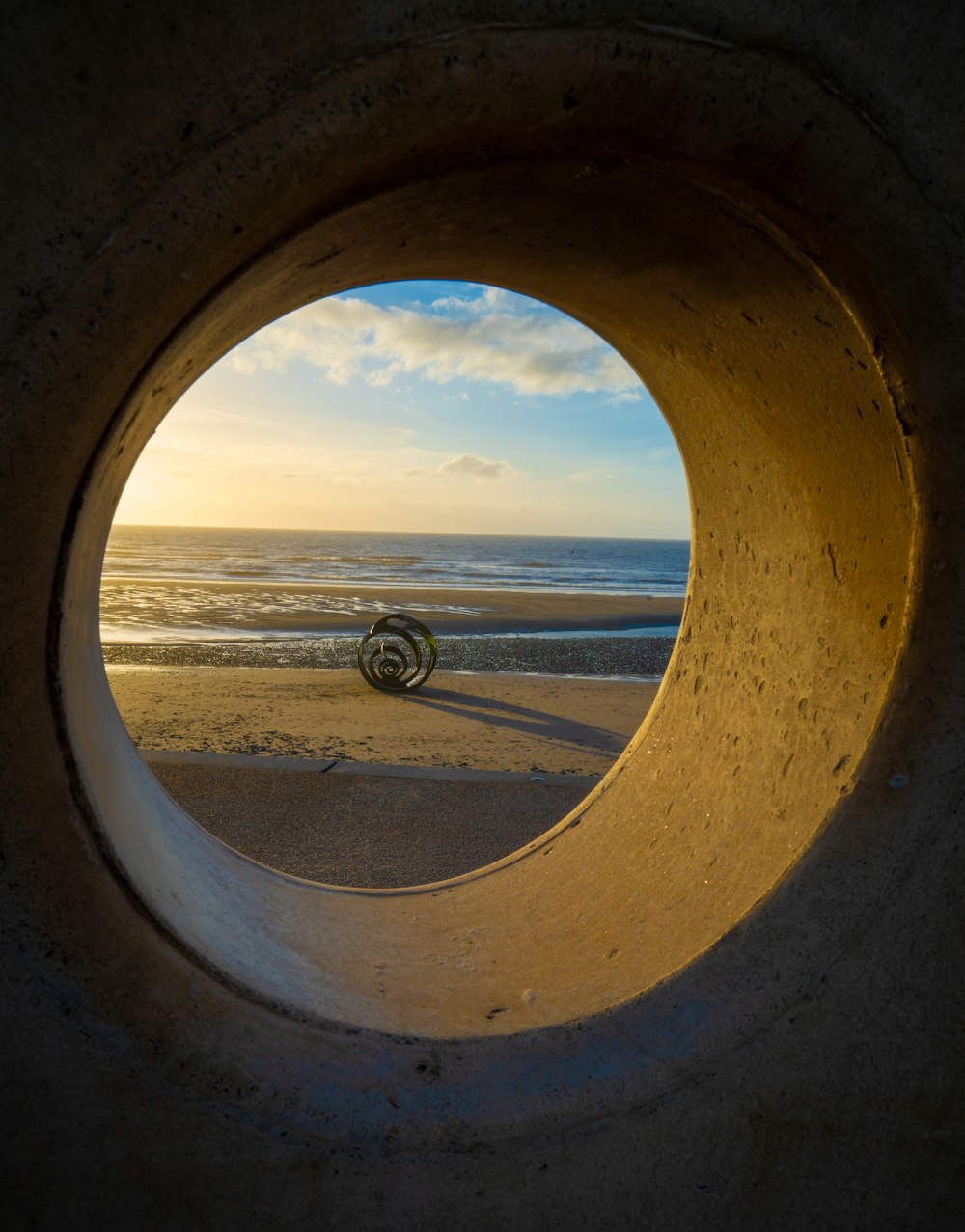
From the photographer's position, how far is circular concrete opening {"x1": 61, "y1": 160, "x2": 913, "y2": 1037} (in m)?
1.69

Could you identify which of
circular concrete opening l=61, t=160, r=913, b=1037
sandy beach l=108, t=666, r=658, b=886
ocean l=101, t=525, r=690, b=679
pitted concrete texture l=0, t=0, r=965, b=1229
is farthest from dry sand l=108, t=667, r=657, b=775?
pitted concrete texture l=0, t=0, r=965, b=1229

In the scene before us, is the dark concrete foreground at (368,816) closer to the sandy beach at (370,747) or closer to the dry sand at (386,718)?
the sandy beach at (370,747)

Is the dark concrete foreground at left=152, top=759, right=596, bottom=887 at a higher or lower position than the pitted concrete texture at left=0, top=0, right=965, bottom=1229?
lower

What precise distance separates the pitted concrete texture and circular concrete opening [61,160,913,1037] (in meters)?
0.02

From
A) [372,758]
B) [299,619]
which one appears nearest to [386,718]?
[372,758]

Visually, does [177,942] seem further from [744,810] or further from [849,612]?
[849,612]

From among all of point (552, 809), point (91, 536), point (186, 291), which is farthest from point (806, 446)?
point (552, 809)

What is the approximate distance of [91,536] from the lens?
168 cm

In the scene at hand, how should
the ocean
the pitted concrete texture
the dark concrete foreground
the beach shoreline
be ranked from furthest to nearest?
1. the beach shoreline
2. the ocean
3. the dark concrete foreground
4. the pitted concrete texture

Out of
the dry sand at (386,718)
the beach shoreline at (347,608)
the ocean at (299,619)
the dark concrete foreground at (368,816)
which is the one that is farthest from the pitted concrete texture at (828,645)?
the beach shoreline at (347,608)

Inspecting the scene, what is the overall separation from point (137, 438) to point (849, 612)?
1.80 metres

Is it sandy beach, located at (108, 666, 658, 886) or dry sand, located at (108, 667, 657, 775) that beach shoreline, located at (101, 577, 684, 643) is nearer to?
dry sand, located at (108, 667, 657, 775)

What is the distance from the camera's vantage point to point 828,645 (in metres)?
2.16

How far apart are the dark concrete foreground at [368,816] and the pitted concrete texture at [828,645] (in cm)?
273
